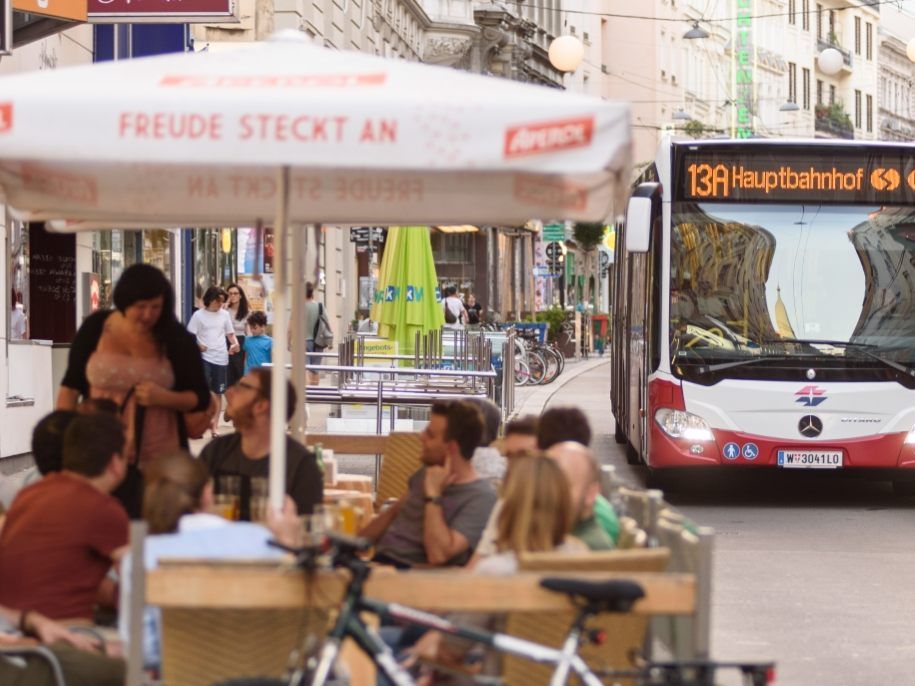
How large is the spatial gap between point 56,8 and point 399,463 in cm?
705

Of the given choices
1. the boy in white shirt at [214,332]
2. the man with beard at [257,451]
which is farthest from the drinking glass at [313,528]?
the boy in white shirt at [214,332]

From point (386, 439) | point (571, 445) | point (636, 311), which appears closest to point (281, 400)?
point (571, 445)

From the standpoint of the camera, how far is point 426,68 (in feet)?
21.1

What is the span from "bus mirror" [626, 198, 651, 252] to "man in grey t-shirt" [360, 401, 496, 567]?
7112mm

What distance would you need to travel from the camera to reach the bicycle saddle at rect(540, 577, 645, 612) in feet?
17.0

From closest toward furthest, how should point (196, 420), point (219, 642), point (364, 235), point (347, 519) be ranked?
point (219, 642) < point (347, 519) < point (196, 420) < point (364, 235)

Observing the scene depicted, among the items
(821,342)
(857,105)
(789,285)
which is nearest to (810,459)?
(821,342)

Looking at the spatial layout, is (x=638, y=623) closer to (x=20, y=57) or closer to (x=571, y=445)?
(x=571, y=445)

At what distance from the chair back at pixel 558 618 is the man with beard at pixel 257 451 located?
196 cm

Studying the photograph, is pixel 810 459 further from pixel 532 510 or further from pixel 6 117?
pixel 6 117

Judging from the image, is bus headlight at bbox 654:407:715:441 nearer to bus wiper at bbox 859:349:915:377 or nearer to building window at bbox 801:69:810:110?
bus wiper at bbox 859:349:915:377

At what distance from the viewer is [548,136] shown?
231 inches

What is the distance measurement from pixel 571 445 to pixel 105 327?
250cm

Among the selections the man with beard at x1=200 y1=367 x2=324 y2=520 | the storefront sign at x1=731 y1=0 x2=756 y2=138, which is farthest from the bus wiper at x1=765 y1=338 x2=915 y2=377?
the storefront sign at x1=731 y1=0 x2=756 y2=138
